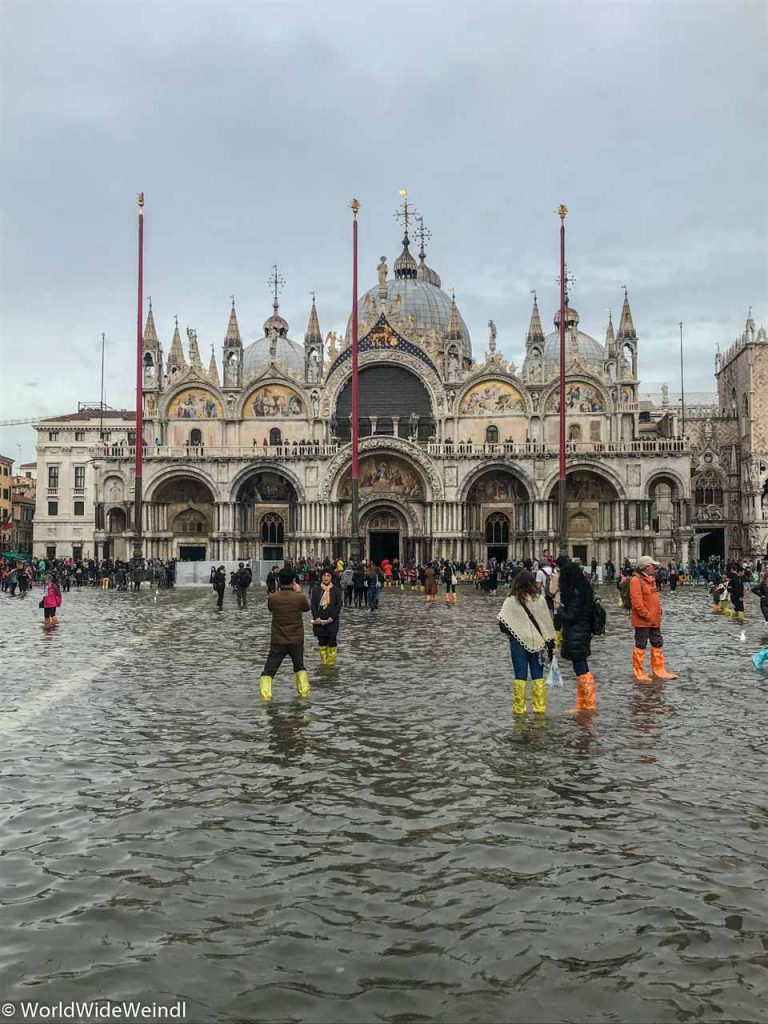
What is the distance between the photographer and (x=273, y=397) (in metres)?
61.3

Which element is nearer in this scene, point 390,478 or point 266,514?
point 390,478

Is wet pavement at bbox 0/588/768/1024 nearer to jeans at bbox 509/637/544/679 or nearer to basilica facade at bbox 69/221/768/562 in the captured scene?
jeans at bbox 509/637/544/679

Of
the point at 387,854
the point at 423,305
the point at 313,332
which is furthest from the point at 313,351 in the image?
the point at 387,854

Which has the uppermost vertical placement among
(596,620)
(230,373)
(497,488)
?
(230,373)

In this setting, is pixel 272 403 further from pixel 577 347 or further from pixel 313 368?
pixel 577 347

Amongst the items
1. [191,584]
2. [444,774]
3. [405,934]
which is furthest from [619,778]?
[191,584]

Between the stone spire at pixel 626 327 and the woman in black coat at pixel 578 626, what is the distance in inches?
2053

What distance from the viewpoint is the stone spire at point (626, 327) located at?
199ft

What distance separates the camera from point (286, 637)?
1245cm

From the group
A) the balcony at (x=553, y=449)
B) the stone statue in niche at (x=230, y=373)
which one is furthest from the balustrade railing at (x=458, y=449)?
the stone statue in niche at (x=230, y=373)

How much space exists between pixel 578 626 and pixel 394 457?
46.4 meters

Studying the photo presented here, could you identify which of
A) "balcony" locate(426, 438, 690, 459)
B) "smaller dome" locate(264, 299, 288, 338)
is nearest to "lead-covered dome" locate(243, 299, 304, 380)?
"smaller dome" locate(264, 299, 288, 338)

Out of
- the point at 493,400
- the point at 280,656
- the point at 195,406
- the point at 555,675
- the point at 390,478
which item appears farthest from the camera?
the point at 195,406

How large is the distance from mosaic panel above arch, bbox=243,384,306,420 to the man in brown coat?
161ft
